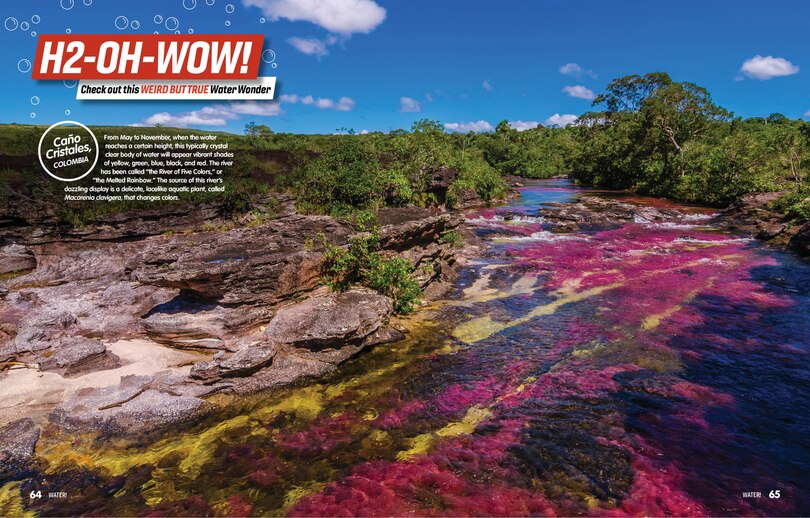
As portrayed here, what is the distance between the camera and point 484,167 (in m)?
53.3

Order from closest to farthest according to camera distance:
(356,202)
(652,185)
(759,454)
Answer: (759,454), (356,202), (652,185)

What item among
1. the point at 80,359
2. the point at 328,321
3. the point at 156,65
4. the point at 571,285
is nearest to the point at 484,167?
the point at 571,285

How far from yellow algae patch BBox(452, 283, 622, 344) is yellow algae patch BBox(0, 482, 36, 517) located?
10.2 meters

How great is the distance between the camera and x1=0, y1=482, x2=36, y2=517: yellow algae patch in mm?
6434

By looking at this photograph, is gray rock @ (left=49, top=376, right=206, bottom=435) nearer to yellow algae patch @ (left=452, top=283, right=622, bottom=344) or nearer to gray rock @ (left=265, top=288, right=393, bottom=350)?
gray rock @ (left=265, top=288, right=393, bottom=350)

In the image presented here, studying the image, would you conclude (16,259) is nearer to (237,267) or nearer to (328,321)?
(237,267)

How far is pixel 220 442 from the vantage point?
8.09 meters

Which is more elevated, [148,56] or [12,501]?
[148,56]

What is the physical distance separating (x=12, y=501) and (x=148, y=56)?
55.0 ft

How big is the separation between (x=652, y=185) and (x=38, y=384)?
6108cm

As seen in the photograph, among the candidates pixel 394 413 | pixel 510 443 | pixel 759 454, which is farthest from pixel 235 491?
pixel 759 454

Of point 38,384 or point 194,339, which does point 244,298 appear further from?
point 38,384

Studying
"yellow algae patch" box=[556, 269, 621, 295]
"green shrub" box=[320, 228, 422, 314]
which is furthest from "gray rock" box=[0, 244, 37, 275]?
"yellow algae patch" box=[556, 269, 621, 295]

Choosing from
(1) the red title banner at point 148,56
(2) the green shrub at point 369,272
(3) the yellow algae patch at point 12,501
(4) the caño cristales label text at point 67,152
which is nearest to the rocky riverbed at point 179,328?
(2) the green shrub at point 369,272
